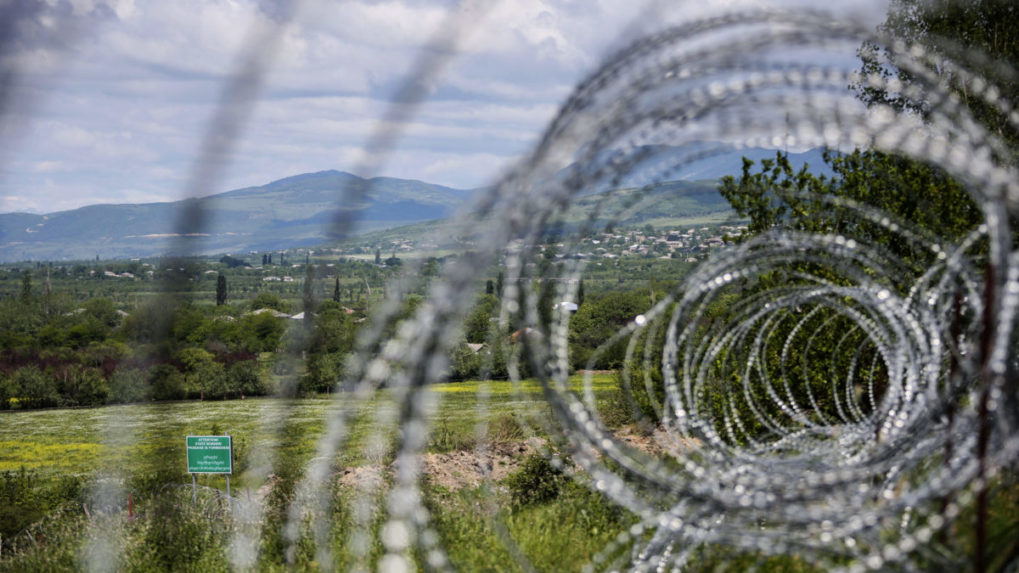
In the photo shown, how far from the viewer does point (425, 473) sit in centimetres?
2267

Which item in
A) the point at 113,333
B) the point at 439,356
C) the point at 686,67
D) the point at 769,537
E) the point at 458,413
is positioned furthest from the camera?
the point at 113,333

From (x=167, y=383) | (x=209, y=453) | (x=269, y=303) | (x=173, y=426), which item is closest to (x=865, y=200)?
(x=209, y=453)

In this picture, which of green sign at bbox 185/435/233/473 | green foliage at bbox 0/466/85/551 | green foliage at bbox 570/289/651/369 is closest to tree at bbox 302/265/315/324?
green sign at bbox 185/435/233/473

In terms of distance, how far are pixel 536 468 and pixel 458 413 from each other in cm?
4658

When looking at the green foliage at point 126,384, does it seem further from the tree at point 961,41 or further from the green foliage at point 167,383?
the tree at point 961,41

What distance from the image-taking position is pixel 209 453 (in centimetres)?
1998

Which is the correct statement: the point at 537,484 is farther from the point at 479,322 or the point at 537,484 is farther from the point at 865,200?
the point at 479,322

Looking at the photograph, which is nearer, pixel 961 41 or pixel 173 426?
pixel 961 41

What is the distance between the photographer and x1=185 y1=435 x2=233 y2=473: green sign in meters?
19.8

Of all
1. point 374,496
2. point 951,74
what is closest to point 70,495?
point 374,496

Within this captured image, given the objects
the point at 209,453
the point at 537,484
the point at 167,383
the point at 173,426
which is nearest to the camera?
the point at 537,484

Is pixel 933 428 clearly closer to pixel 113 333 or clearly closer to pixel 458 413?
pixel 458 413

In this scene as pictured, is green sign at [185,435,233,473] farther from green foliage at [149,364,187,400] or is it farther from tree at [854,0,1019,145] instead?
green foliage at [149,364,187,400]

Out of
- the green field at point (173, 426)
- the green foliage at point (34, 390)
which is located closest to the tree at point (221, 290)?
the green field at point (173, 426)
